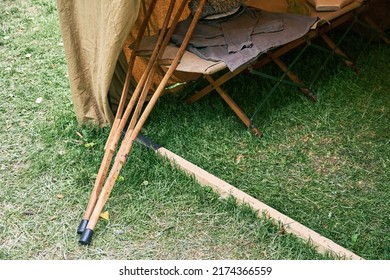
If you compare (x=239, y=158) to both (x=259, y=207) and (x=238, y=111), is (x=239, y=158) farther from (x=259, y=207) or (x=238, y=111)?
(x=259, y=207)

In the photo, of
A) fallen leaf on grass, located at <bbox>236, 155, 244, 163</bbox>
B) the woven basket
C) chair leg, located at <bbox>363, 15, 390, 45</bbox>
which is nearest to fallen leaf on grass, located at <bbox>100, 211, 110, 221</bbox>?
fallen leaf on grass, located at <bbox>236, 155, 244, 163</bbox>

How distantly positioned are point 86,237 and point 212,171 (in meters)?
0.90

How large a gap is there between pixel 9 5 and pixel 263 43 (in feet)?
10.9

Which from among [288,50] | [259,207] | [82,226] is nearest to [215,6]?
[288,50]

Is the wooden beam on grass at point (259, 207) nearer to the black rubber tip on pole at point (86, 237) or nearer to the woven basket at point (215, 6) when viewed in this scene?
the black rubber tip on pole at point (86, 237)

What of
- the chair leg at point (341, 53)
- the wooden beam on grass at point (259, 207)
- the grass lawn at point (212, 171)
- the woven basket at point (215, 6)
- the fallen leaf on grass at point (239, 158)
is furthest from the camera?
the chair leg at point (341, 53)

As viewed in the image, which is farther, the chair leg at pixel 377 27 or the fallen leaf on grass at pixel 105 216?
the chair leg at pixel 377 27

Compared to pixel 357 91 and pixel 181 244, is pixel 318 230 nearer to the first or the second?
pixel 181 244

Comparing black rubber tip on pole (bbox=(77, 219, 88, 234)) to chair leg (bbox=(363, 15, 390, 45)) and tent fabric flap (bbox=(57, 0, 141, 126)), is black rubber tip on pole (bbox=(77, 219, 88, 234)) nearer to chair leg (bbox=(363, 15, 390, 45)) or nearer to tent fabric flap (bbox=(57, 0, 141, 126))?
tent fabric flap (bbox=(57, 0, 141, 126))

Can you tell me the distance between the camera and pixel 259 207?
3039mm

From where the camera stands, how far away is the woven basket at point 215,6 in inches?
142

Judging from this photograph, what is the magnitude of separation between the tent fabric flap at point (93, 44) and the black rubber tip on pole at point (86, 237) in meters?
0.91

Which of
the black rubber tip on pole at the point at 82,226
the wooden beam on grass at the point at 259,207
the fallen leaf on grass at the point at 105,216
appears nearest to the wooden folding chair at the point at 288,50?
the wooden beam on grass at the point at 259,207
